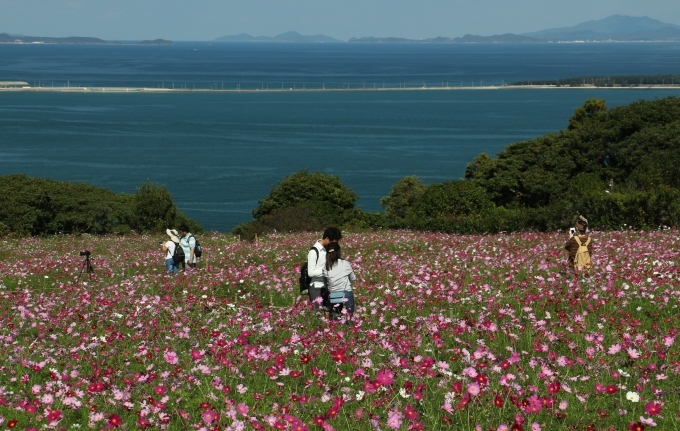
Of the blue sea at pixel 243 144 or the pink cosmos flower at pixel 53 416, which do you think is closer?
the pink cosmos flower at pixel 53 416

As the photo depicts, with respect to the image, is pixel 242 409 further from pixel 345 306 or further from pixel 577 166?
pixel 577 166

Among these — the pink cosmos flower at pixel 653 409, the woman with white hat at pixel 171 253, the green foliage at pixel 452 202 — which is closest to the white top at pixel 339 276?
the pink cosmos flower at pixel 653 409

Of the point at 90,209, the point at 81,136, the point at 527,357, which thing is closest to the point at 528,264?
the point at 527,357

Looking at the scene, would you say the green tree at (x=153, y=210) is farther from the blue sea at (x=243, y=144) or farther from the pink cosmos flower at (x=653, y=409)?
the pink cosmos flower at (x=653, y=409)

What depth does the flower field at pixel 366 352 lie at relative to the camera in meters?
6.71

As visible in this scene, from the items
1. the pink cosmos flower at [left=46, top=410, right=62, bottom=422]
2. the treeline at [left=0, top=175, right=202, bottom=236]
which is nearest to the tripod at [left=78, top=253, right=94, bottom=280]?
the pink cosmos flower at [left=46, top=410, right=62, bottom=422]

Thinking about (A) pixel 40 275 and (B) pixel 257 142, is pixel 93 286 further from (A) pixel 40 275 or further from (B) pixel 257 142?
(B) pixel 257 142

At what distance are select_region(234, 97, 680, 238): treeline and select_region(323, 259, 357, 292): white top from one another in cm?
2466

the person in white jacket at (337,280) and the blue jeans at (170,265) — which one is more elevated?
the person in white jacket at (337,280)

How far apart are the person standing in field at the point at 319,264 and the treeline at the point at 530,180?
80.4 ft

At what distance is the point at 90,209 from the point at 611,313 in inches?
1743

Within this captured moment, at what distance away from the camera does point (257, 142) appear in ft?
460

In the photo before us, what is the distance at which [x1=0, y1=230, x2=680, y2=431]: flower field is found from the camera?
6.71m

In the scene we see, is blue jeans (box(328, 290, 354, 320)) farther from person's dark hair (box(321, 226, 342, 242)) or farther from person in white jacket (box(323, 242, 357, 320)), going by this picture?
person's dark hair (box(321, 226, 342, 242))
